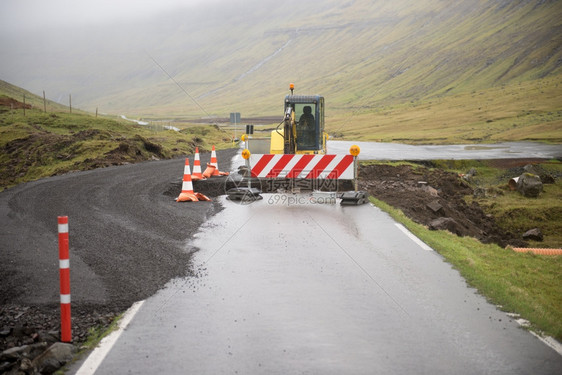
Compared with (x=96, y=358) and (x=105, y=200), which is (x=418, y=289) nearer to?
(x=96, y=358)

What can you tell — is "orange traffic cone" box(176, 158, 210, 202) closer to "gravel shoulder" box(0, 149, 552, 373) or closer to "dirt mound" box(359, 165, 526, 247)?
"gravel shoulder" box(0, 149, 552, 373)

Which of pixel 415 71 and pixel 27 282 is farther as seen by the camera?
pixel 415 71

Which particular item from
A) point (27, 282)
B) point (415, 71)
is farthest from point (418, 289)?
point (415, 71)

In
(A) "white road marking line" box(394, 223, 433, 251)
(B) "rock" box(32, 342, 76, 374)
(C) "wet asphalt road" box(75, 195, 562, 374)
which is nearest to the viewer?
(B) "rock" box(32, 342, 76, 374)

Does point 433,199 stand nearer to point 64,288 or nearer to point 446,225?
point 446,225

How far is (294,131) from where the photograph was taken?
19.2 meters

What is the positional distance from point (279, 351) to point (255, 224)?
20.9 ft

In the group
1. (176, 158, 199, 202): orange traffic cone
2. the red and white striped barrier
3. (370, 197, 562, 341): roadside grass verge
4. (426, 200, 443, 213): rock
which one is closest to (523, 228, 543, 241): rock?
(426, 200, 443, 213): rock

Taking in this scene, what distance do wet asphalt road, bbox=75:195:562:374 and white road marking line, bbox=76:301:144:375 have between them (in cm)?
8

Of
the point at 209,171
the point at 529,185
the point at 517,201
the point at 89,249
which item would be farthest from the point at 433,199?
the point at 89,249

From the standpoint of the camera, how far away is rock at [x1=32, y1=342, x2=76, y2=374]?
15.0 ft

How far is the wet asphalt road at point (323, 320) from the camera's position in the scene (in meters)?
4.70

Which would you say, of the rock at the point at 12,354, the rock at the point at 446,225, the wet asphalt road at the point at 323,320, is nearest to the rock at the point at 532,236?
the rock at the point at 446,225

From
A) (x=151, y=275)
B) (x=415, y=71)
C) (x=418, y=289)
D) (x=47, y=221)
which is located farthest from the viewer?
(x=415, y=71)
